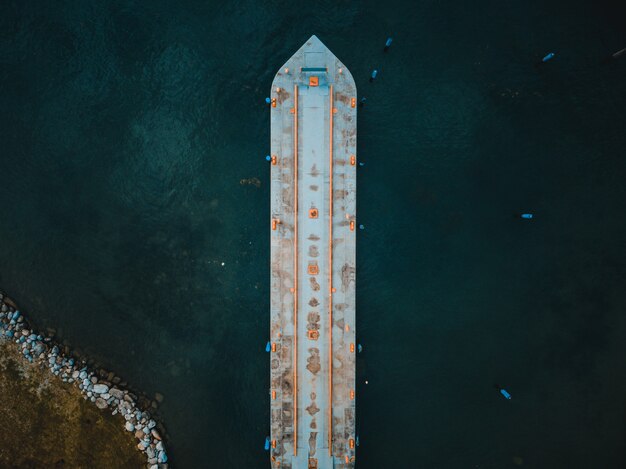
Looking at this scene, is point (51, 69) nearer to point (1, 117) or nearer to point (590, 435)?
point (1, 117)

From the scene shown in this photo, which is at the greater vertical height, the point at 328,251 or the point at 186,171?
the point at 186,171

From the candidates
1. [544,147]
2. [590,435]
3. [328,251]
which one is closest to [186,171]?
[328,251]

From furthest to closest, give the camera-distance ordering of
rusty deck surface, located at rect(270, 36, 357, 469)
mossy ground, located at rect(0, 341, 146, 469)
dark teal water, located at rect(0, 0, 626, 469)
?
mossy ground, located at rect(0, 341, 146, 469) → dark teal water, located at rect(0, 0, 626, 469) → rusty deck surface, located at rect(270, 36, 357, 469)

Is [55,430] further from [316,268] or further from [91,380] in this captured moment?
[316,268]

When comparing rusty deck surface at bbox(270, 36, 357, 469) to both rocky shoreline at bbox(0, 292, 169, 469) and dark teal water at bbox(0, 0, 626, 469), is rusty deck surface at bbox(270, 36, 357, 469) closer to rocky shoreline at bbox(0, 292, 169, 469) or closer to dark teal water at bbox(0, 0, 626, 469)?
dark teal water at bbox(0, 0, 626, 469)

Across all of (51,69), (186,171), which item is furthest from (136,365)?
(51,69)

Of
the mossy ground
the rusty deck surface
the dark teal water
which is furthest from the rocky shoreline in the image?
the rusty deck surface

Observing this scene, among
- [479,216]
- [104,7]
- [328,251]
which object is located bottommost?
[328,251]

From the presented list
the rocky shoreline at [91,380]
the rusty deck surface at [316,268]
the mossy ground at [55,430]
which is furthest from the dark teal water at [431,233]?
the mossy ground at [55,430]
